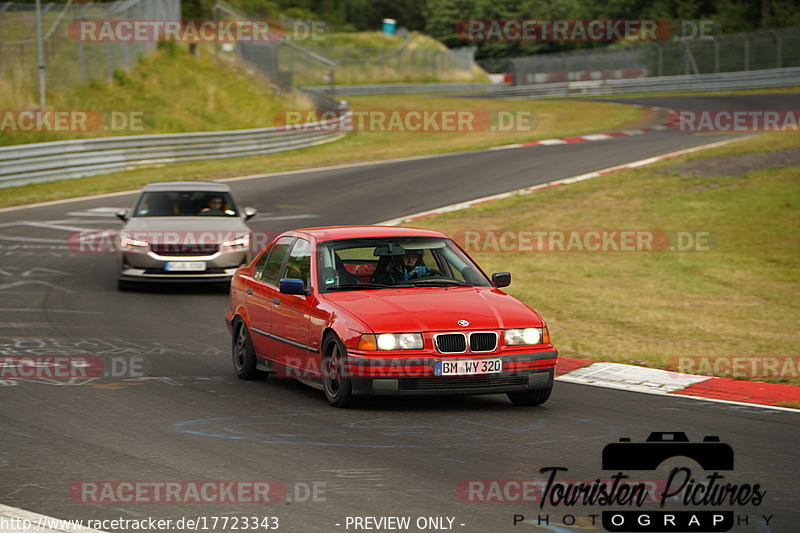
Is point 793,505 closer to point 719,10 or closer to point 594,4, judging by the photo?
point 719,10

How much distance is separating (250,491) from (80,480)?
1.03 metres

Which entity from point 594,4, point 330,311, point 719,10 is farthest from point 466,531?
point 594,4

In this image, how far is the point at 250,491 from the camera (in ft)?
20.6

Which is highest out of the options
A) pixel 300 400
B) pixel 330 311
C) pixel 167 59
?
pixel 167 59

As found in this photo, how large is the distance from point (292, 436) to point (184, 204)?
1069 cm

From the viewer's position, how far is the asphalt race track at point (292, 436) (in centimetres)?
600

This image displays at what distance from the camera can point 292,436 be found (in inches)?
307
